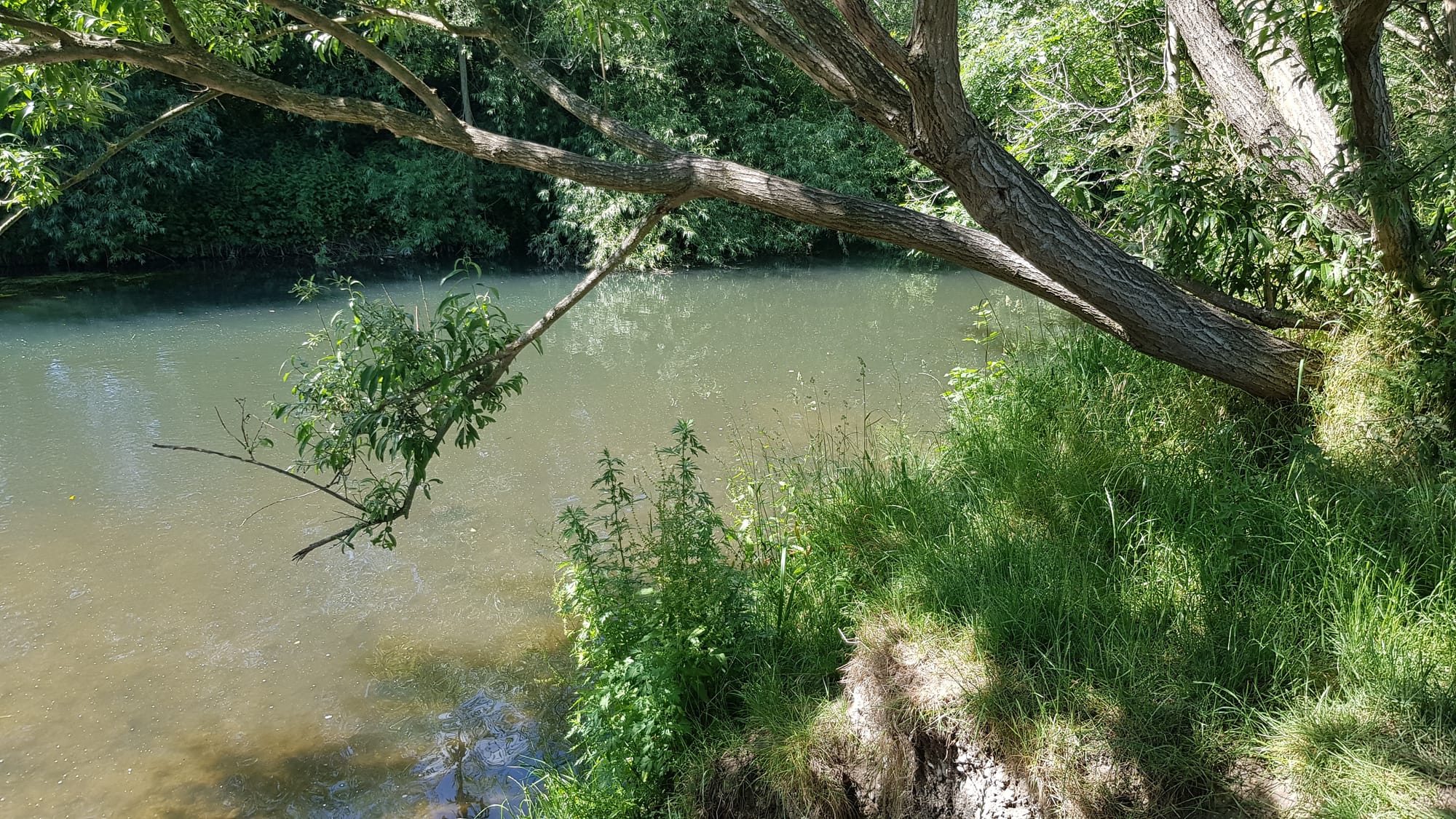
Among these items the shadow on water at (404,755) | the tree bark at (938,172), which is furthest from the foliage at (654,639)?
the tree bark at (938,172)

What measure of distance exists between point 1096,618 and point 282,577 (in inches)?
164

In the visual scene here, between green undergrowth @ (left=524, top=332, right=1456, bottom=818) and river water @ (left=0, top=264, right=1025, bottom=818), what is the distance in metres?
0.77

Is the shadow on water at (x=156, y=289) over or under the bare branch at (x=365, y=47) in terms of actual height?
under

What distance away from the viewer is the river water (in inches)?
138

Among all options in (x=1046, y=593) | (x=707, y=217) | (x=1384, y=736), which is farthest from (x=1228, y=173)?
(x=707, y=217)

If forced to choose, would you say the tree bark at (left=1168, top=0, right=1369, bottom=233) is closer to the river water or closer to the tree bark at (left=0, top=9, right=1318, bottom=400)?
the tree bark at (left=0, top=9, right=1318, bottom=400)

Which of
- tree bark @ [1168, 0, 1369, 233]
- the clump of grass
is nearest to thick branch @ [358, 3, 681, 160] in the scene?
tree bark @ [1168, 0, 1369, 233]

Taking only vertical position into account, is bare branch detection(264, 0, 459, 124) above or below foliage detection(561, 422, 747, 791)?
above

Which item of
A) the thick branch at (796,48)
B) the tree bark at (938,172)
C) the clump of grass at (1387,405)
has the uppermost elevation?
the thick branch at (796,48)

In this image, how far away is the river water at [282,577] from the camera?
11.5 ft

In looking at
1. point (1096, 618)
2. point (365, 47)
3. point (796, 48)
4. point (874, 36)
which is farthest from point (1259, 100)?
point (365, 47)

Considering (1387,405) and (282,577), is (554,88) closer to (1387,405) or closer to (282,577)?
(282,577)

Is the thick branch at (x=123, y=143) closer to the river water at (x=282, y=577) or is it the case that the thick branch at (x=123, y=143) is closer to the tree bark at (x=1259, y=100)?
the river water at (x=282, y=577)

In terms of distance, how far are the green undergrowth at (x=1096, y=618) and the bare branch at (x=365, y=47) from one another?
1451 mm
